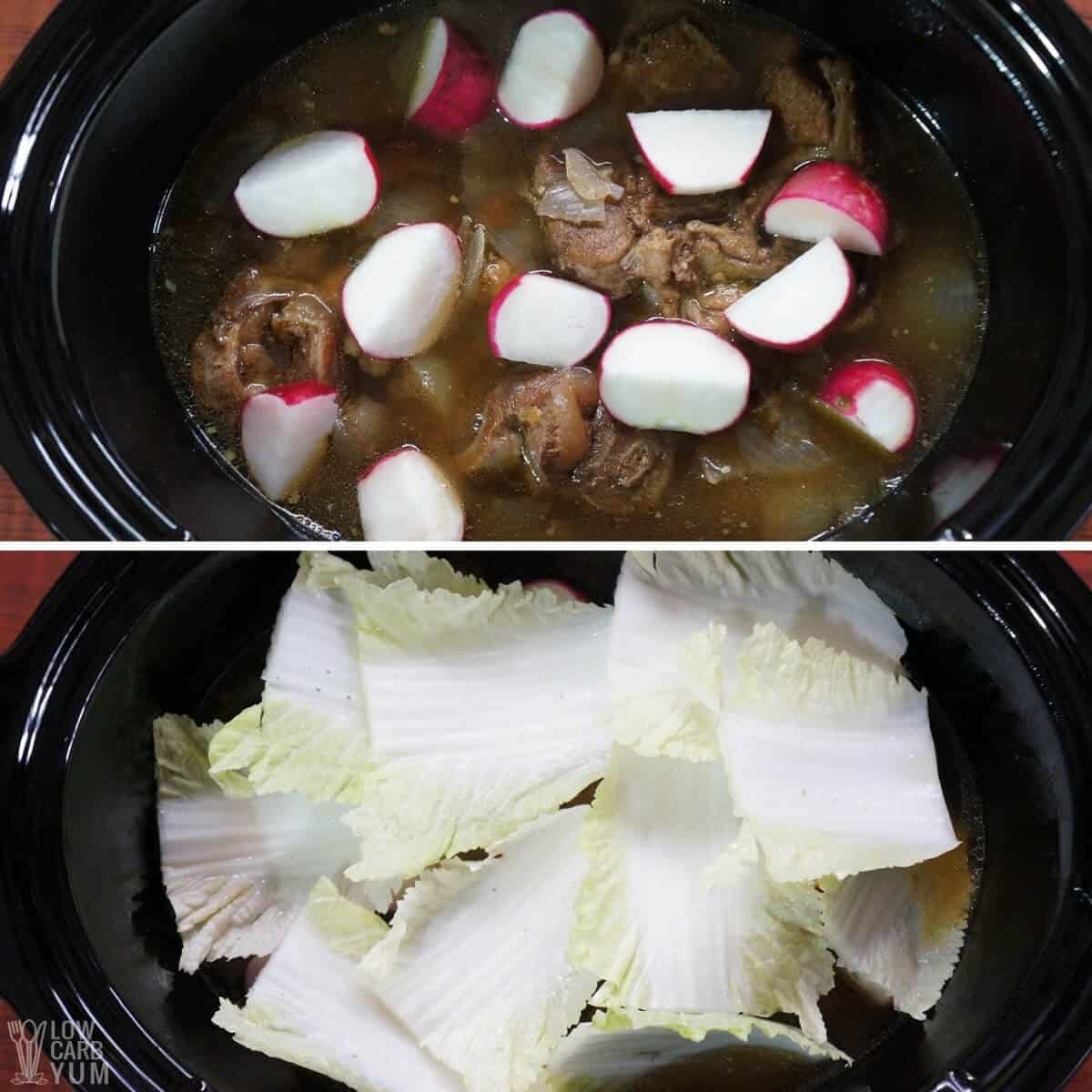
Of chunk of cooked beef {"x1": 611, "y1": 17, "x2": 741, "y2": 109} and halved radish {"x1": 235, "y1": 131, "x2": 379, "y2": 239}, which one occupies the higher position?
chunk of cooked beef {"x1": 611, "y1": 17, "x2": 741, "y2": 109}

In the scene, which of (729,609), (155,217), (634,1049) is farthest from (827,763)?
(155,217)

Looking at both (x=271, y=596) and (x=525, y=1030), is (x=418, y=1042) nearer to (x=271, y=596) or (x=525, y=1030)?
(x=525, y=1030)

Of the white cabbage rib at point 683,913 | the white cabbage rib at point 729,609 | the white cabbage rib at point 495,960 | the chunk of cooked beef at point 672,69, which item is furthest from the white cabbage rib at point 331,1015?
the chunk of cooked beef at point 672,69

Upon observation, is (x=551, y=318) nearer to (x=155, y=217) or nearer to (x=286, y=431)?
(x=286, y=431)

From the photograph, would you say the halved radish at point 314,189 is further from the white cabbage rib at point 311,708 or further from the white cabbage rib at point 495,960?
the white cabbage rib at point 495,960

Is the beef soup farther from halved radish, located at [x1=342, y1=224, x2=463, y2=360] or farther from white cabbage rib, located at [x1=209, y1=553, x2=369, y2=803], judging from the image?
white cabbage rib, located at [x1=209, y1=553, x2=369, y2=803]

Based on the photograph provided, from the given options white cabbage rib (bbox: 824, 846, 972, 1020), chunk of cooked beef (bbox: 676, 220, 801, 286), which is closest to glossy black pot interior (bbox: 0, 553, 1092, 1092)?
white cabbage rib (bbox: 824, 846, 972, 1020)

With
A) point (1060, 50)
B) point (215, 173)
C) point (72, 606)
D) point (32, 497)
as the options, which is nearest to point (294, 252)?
point (215, 173)
